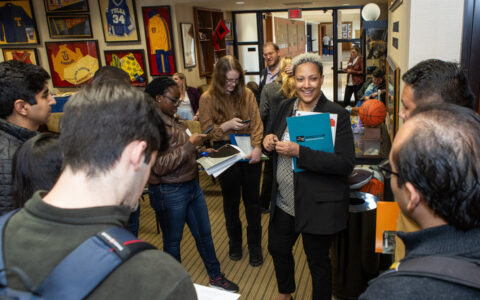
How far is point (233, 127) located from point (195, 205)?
696 millimetres

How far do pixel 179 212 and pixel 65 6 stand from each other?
5163 millimetres

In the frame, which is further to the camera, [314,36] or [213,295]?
[314,36]

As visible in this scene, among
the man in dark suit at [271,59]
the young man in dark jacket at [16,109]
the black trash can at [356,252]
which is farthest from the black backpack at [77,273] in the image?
the man in dark suit at [271,59]

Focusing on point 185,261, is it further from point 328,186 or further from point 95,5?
point 95,5

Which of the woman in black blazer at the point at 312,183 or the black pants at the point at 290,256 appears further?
the black pants at the point at 290,256

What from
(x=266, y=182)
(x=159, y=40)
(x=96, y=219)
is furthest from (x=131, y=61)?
(x=96, y=219)

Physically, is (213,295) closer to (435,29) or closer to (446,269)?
(446,269)

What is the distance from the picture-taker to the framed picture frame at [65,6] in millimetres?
5836

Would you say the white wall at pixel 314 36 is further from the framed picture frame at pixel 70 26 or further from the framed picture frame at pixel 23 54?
the framed picture frame at pixel 23 54

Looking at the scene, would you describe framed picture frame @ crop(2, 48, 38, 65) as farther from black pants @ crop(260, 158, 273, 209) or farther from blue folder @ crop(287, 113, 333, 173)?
blue folder @ crop(287, 113, 333, 173)

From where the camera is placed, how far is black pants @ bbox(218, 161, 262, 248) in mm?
2889

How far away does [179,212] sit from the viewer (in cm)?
240

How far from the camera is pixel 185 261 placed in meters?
3.24

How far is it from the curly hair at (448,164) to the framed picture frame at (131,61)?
570 centimetres
